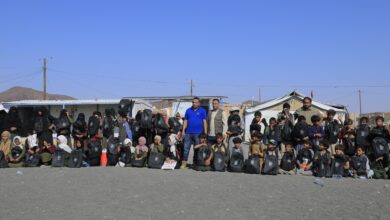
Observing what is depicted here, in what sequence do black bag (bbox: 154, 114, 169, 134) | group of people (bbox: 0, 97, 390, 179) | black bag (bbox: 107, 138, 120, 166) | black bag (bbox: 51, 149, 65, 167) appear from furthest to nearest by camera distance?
black bag (bbox: 154, 114, 169, 134) → black bag (bbox: 107, 138, 120, 166) → black bag (bbox: 51, 149, 65, 167) → group of people (bbox: 0, 97, 390, 179)

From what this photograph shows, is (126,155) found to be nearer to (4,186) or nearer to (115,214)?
(4,186)

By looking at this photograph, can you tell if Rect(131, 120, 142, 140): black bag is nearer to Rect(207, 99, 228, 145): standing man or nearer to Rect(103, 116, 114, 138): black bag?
Rect(103, 116, 114, 138): black bag

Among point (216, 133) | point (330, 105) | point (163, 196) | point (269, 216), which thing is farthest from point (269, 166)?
point (330, 105)

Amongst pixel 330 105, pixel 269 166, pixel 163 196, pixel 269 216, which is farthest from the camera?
pixel 330 105

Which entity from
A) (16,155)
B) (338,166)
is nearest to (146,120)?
(16,155)

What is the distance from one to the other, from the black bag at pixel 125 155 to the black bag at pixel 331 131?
5263 millimetres

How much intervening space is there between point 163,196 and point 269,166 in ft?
12.8

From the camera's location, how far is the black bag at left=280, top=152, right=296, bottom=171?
35.3 ft

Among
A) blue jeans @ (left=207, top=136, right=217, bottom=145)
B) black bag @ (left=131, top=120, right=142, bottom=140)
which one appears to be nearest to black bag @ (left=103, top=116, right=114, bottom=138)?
black bag @ (left=131, top=120, right=142, bottom=140)

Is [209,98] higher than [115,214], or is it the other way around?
[209,98]

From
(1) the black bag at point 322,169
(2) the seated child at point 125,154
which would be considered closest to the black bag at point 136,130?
(2) the seated child at point 125,154

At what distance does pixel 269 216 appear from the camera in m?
5.99

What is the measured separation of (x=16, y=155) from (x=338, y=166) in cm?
860

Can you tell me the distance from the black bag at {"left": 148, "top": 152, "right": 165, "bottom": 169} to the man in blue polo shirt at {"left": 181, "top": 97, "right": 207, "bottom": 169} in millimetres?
592
